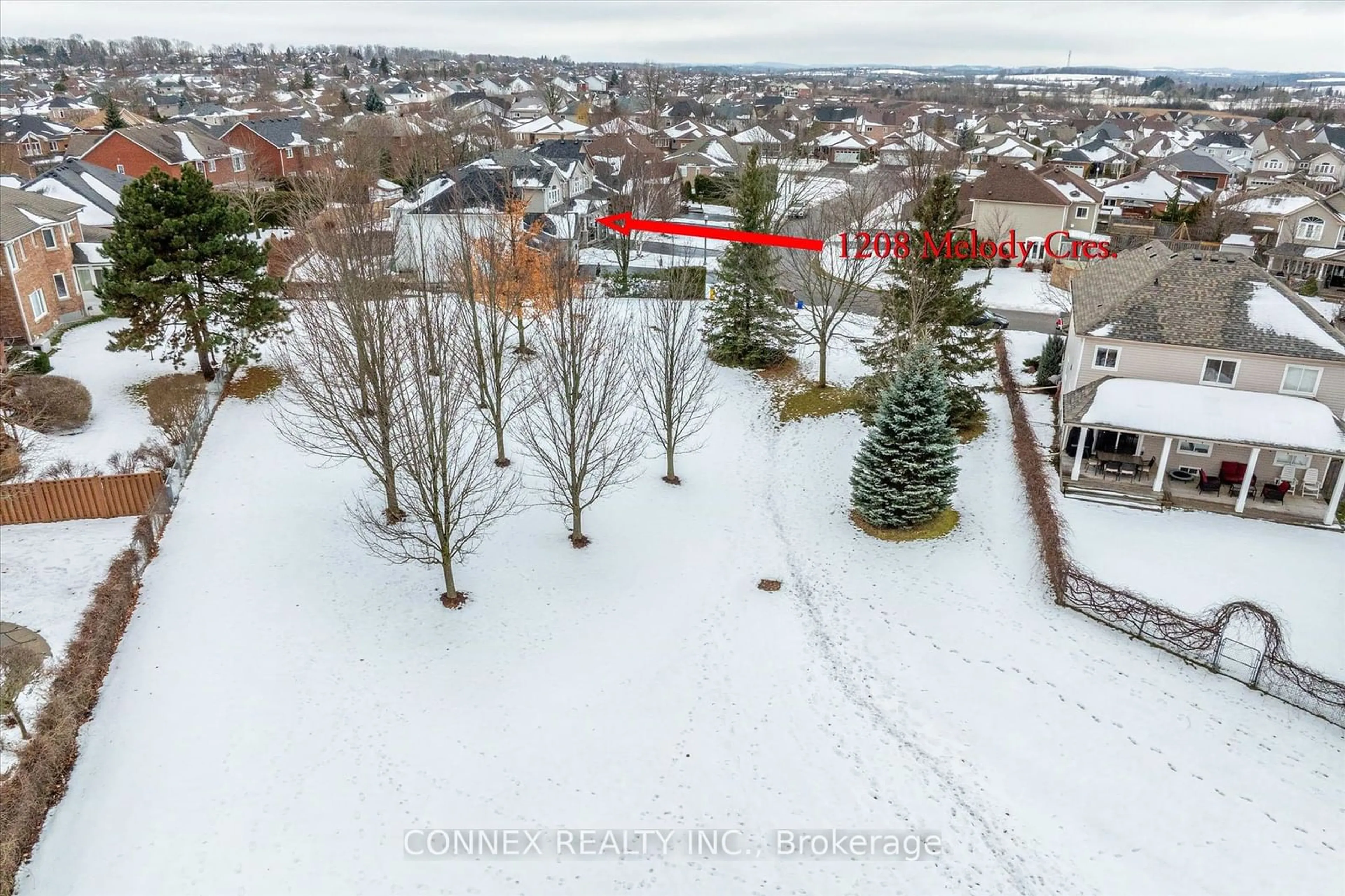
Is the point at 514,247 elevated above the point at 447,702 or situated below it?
above

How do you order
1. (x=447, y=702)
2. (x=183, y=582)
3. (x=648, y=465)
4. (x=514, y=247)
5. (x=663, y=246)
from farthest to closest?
(x=663, y=246) < (x=514, y=247) < (x=648, y=465) < (x=183, y=582) < (x=447, y=702)

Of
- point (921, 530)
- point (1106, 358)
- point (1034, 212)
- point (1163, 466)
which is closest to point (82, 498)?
point (921, 530)

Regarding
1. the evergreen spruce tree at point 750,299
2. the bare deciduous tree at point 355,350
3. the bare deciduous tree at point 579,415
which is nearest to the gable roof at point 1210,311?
the evergreen spruce tree at point 750,299

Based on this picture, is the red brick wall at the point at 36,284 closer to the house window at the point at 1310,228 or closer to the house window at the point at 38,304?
the house window at the point at 38,304

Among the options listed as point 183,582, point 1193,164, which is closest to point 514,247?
point 183,582

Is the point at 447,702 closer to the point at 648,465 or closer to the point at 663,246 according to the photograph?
the point at 648,465

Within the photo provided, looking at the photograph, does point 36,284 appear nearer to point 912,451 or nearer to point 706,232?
point 912,451
